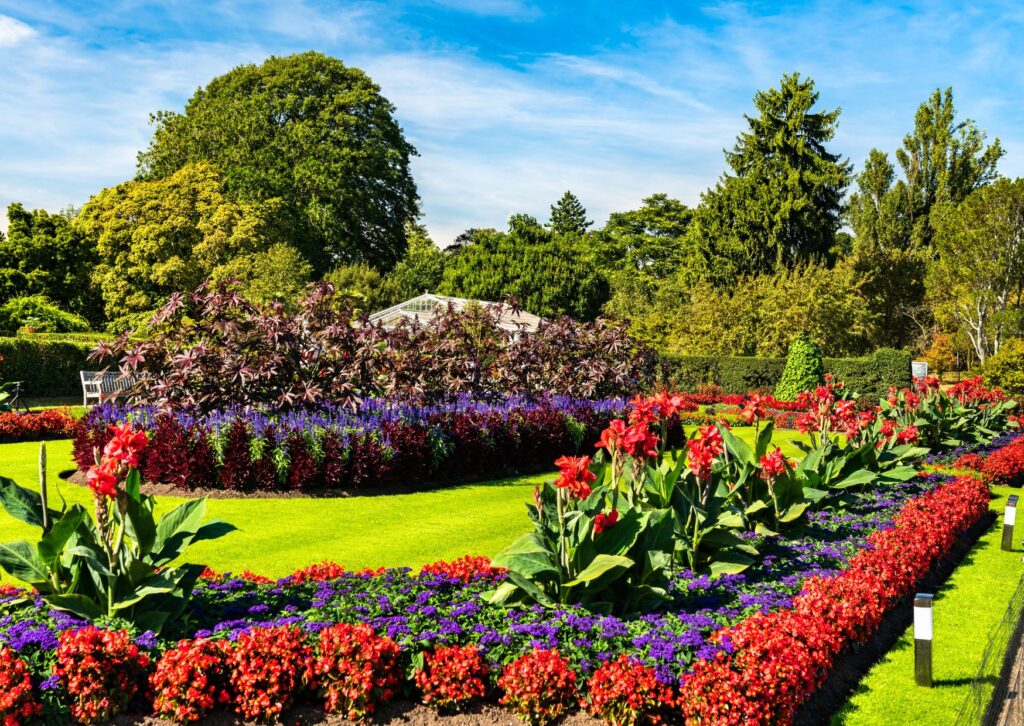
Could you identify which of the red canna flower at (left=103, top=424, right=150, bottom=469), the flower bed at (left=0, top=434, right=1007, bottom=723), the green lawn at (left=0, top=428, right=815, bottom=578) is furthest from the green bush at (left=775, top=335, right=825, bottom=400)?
the red canna flower at (left=103, top=424, right=150, bottom=469)

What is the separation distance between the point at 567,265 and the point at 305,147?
1624 cm

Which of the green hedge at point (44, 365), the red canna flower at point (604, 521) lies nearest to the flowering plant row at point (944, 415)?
the red canna flower at point (604, 521)

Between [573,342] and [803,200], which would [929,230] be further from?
[573,342]

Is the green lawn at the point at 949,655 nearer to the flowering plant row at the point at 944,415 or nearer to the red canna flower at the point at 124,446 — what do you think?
the red canna flower at the point at 124,446

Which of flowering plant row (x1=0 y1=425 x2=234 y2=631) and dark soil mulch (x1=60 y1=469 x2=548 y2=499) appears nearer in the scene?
flowering plant row (x1=0 y1=425 x2=234 y2=631)

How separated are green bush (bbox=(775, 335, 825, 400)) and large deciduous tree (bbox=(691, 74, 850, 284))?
14.4m

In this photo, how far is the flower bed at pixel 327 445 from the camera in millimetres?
9453

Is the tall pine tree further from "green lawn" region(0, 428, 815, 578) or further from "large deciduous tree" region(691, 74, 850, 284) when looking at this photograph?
"green lawn" region(0, 428, 815, 578)

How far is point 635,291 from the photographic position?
45.1 metres

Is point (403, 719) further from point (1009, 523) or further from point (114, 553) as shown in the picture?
point (1009, 523)

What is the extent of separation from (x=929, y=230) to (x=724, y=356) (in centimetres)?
1988

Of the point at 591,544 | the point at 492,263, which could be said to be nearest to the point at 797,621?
the point at 591,544

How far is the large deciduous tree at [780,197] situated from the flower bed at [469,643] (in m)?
33.3

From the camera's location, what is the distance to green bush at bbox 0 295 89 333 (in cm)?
2961
